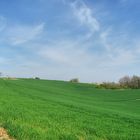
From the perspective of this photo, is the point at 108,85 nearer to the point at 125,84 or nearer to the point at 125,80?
the point at 125,84

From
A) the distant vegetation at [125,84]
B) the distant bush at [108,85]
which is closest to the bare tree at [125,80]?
the distant vegetation at [125,84]

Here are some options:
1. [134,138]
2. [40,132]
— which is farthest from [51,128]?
[134,138]

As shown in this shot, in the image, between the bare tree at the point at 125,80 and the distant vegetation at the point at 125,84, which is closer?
the distant vegetation at the point at 125,84

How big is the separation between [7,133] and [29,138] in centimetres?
101

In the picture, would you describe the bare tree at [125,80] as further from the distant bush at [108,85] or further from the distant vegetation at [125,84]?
the distant bush at [108,85]

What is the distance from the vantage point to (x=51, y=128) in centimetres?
1625

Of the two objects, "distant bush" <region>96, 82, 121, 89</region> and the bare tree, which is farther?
the bare tree

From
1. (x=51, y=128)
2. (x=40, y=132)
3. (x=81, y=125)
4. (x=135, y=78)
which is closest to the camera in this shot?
(x=40, y=132)

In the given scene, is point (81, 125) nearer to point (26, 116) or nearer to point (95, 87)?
point (26, 116)

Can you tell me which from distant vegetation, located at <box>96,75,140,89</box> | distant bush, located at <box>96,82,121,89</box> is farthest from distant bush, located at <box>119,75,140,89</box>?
distant bush, located at <box>96,82,121,89</box>

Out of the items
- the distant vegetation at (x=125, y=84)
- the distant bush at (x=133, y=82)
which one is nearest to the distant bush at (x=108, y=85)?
the distant vegetation at (x=125, y=84)

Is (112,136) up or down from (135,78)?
down

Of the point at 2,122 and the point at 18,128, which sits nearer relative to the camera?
the point at 18,128

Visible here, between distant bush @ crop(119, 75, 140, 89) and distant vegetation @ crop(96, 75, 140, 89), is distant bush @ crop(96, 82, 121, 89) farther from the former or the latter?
distant bush @ crop(119, 75, 140, 89)
